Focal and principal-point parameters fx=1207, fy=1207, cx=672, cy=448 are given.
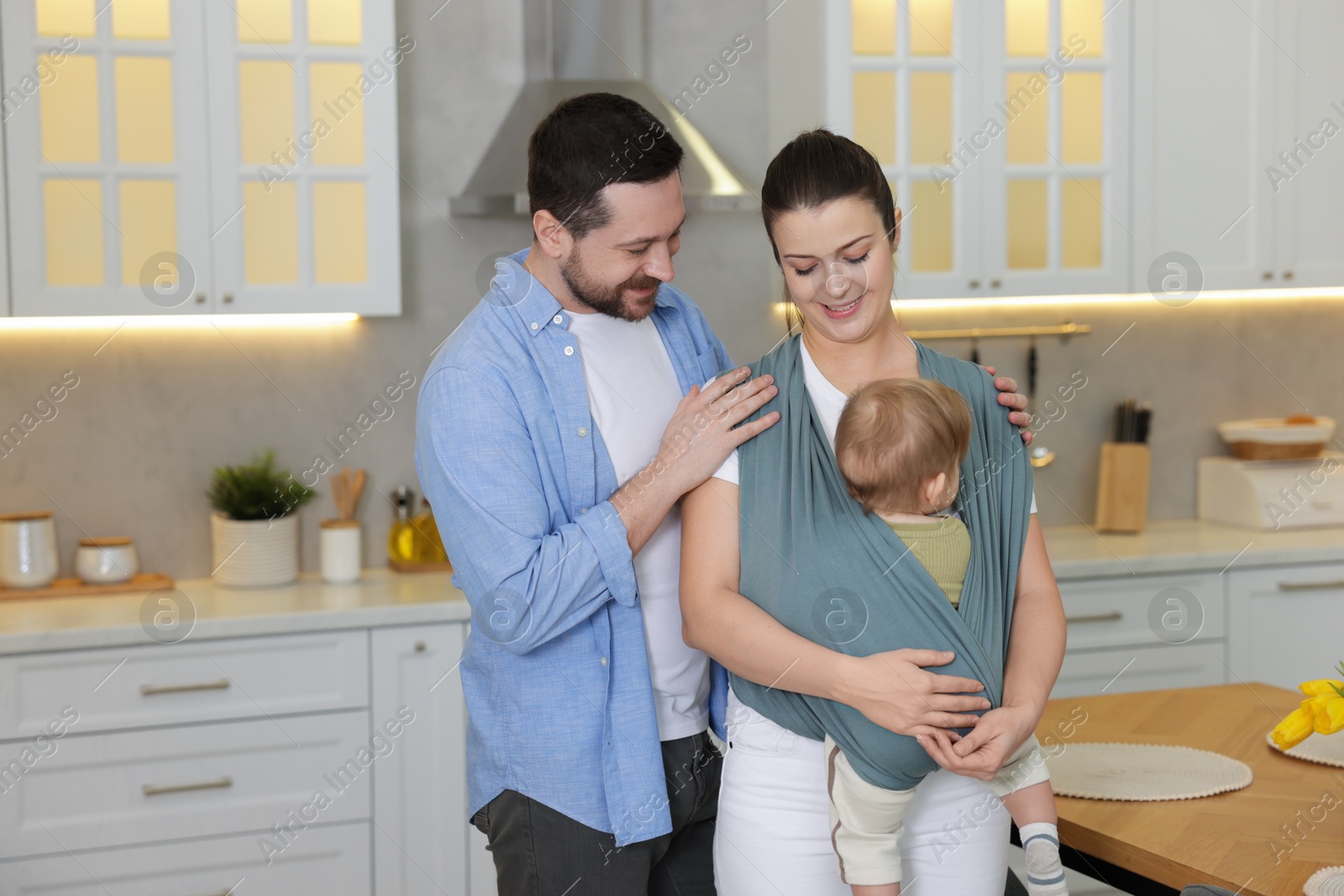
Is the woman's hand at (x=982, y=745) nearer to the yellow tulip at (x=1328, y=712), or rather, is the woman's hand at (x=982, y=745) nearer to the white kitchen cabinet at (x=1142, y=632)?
the yellow tulip at (x=1328, y=712)

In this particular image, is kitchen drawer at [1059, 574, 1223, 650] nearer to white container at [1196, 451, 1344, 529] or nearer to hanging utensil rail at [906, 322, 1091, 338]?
white container at [1196, 451, 1344, 529]

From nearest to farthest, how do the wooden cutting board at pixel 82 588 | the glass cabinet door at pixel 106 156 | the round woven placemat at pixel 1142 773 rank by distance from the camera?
the round woven placemat at pixel 1142 773
the glass cabinet door at pixel 106 156
the wooden cutting board at pixel 82 588

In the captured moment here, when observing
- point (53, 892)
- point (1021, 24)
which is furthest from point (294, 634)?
point (1021, 24)

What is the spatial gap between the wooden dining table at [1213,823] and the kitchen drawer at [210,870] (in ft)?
5.35

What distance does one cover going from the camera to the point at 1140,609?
3176 millimetres

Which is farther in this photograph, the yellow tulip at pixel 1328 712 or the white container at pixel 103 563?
the white container at pixel 103 563

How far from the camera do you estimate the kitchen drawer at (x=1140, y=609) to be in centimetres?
314

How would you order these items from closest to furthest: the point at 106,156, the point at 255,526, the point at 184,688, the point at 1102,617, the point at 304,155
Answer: the point at 184,688 → the point at 106,156 → the point at 304,155 → the point at 255,526 → the point at 1102,617

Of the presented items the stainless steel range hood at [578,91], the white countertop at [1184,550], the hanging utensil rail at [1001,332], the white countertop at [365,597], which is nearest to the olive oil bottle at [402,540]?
the white countertop at [365,597]

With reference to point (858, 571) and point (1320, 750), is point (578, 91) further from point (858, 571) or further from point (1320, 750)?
point (1320, 750)

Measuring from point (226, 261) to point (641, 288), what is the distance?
1.53 meters

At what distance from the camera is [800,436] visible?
150cm

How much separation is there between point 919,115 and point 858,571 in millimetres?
2084

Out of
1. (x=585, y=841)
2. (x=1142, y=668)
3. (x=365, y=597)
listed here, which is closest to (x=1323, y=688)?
(x=585, y=841)
